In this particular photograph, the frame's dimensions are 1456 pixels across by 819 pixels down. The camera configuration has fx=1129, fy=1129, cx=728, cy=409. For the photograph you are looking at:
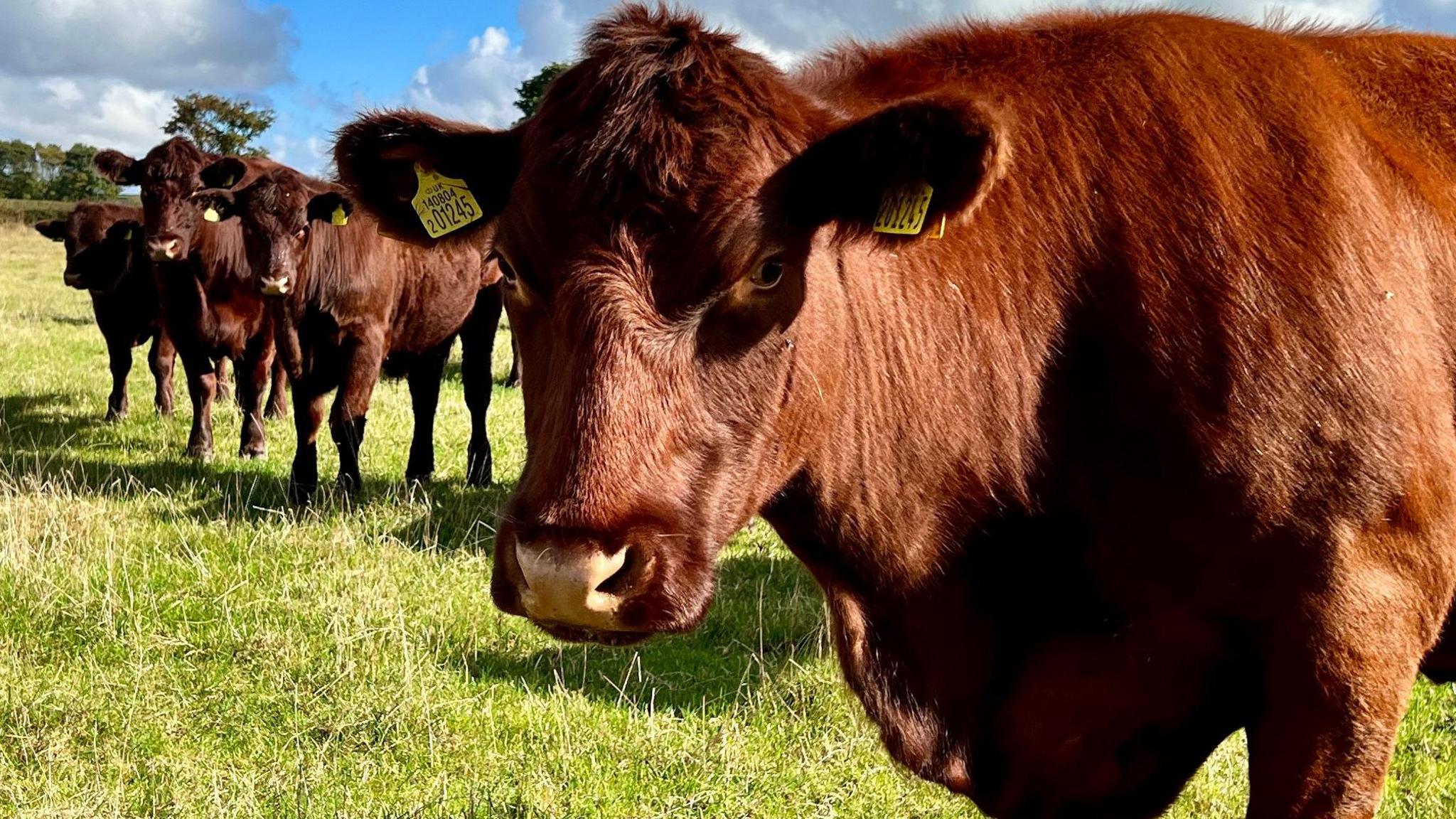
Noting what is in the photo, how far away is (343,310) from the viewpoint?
9.27 metres

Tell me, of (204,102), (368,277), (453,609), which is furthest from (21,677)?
(204,102)

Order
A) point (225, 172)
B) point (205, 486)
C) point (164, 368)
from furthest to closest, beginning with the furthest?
point (164, 368) → point (225, 172) → point (205, 486)

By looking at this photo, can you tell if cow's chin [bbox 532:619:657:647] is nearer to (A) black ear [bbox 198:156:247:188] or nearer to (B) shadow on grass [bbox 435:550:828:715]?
(B) shadow on grass [bbox 435:550:828:715]

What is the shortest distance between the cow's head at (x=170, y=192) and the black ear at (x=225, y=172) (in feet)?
0.42

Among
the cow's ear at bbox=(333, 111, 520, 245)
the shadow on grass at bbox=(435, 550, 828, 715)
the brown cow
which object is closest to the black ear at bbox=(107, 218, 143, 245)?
the shadow on grass at bbox=(435, 550, 828, 715)

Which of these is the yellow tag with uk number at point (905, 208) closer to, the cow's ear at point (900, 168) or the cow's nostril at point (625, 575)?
the cow's ear at point (900, 168)

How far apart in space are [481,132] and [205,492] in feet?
21.3

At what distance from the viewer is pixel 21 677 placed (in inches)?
182

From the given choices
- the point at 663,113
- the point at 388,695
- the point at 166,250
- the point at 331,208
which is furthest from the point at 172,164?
the point at 663,113

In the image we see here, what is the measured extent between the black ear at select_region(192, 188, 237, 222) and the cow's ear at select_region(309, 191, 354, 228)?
1.26 meters

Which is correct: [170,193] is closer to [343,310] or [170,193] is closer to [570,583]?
[343,310]

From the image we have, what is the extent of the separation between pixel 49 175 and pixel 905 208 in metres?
101

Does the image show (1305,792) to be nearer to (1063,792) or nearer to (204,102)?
(1063,792)

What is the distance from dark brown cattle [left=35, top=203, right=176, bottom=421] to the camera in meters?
12.9
